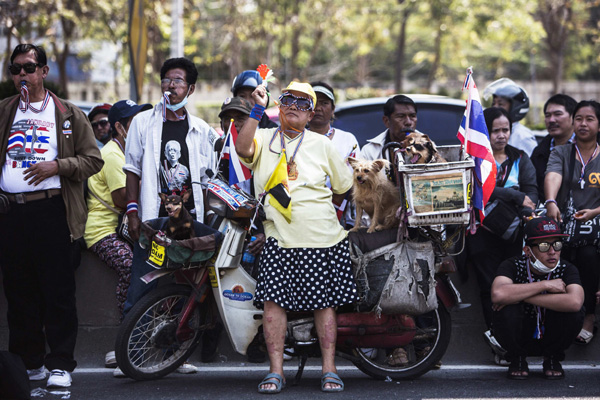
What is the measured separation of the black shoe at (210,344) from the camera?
6047 mm

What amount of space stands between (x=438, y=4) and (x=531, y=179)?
1805 centimetres

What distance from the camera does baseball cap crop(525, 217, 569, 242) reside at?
5.37 meters

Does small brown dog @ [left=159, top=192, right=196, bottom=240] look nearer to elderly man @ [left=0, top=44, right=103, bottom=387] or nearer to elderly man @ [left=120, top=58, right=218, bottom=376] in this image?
elderly man @ [left=120, top=58, right=218, bottom=376]

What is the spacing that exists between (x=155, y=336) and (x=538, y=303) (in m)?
2.69

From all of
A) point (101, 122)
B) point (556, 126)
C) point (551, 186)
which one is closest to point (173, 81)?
point (101, 122)

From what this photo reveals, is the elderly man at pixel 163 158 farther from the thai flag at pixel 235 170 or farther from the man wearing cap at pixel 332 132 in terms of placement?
the man wearing cap at pixel 332 132

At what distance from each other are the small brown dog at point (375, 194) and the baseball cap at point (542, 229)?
0.94 m

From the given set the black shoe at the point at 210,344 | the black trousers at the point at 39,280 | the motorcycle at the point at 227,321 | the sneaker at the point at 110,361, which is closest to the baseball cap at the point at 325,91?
the motorcycle at the point at 227,321

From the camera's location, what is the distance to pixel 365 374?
577 centimetres

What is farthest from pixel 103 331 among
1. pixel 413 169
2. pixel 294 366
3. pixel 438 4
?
pixel 438 4

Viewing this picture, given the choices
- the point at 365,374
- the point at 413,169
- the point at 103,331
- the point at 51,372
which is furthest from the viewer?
the point at 103,331

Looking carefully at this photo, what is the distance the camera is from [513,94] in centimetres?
780

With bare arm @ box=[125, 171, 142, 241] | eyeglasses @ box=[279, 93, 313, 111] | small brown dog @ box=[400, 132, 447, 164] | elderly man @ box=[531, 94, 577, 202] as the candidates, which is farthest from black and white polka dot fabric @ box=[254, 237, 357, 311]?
elderly man @ box=[531, 94, 577, 202]

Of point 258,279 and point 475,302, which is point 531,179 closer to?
point 475,302
